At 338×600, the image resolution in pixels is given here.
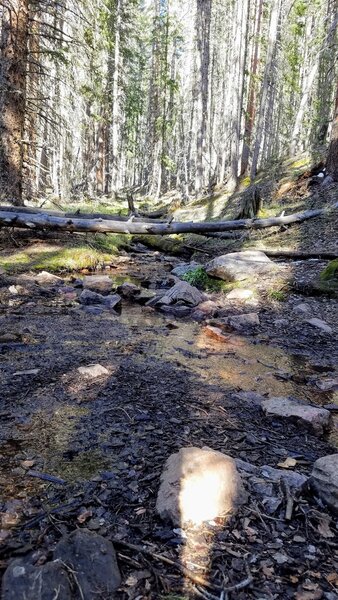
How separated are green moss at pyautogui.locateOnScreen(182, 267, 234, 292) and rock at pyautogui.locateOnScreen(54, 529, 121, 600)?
20.7 feet

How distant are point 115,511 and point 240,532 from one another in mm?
622

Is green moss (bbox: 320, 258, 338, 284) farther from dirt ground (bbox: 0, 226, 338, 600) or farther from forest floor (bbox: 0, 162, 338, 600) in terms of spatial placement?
dirt ground (bbox: 0, 226, 338, 600)

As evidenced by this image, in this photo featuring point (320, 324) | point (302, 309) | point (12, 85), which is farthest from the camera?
point (12, 85)

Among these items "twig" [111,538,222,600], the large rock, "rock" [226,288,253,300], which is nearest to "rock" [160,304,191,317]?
"rock" [226,288,253,300]

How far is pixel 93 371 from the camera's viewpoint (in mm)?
3834

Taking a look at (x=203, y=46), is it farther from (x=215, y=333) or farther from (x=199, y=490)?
(x=199, y=490)

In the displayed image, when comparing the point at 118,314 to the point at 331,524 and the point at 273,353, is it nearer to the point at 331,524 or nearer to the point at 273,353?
the point at 273,353

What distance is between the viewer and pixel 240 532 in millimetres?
1918

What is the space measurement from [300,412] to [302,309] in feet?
11.6

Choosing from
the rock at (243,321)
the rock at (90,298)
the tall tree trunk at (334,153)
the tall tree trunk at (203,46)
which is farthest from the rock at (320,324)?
the tall tree trunk at (203,46)

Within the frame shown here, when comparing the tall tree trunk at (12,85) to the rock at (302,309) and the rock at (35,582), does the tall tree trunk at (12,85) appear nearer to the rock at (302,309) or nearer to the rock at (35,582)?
the rock at (302,309)

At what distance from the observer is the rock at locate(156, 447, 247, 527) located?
77.8 inches

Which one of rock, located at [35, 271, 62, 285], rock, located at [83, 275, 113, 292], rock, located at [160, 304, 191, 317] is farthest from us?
rock, located at [35, 271, 62, 285]

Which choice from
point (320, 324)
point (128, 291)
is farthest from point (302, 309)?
point (128, 291)
